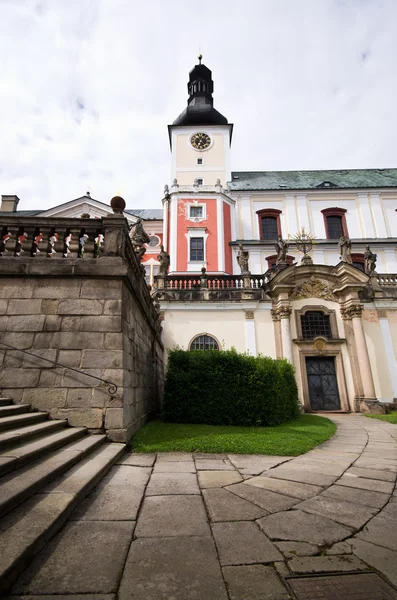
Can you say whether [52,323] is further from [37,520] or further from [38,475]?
[37,520]

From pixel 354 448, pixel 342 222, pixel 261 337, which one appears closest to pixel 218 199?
pixel 342 222

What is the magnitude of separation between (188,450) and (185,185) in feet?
86.6

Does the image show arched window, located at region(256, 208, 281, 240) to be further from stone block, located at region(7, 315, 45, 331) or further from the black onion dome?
stone block, located at region(7, 315, 45, 331)

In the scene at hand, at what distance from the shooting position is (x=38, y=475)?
9.12 feet

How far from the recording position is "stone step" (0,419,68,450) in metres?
3.19

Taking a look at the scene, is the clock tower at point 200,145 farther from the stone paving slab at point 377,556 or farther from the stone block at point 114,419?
the stone paving slab at point 377,556

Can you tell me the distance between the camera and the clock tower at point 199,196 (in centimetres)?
2489

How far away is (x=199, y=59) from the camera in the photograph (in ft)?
128

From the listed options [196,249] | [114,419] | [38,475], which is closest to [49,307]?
[114,419]

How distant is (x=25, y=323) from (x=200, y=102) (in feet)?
121

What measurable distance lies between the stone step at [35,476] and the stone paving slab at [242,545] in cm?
157

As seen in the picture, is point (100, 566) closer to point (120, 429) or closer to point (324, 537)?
point (324, 537)

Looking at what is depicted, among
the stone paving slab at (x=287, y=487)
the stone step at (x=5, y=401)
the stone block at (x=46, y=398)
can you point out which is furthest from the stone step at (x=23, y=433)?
the stone paving slab at (x=287, y=487)

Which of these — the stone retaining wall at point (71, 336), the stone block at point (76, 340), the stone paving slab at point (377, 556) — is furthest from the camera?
the stone block at point (76, 340)
